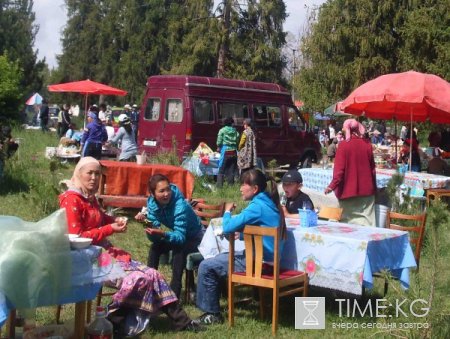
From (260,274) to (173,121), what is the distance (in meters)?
10.8

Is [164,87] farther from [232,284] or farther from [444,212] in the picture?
[444,212]

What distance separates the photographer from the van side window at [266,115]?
16844mm

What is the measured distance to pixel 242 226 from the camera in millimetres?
5414

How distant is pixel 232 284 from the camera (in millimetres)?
5492

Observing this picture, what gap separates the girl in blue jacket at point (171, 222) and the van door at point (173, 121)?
9.30 m

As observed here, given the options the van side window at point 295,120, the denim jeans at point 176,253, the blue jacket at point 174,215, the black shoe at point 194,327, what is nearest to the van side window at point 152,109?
the van side window at point 295,120

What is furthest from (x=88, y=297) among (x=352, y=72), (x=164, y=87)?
(x=352, y=72)

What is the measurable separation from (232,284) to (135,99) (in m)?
42.3

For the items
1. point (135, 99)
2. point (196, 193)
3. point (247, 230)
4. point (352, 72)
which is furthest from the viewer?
point (135, 99)

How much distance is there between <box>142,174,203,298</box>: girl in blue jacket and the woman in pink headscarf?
2514 mm

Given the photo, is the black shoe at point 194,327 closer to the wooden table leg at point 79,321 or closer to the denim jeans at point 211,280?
the denim jeans at point 211,280

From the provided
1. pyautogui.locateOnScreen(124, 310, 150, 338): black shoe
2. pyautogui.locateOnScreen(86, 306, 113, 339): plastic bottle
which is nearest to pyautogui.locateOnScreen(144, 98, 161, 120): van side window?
pyautogui.locateOnScreen(124, 310, 150, 338): black shoe

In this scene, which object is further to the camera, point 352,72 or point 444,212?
point 352,72

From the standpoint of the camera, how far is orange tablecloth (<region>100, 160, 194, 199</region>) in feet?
32.3
